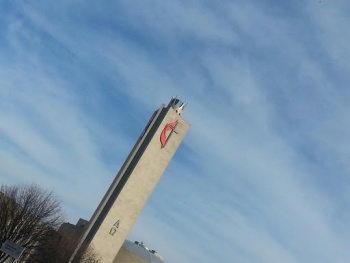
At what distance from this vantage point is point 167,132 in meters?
73.8

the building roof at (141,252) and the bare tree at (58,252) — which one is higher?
the building roof at (141,252)

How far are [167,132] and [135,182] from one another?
435 inches

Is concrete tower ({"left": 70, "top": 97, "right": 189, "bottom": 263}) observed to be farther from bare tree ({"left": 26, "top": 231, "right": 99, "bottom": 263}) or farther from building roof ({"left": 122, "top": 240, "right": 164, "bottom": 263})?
building roof ({"left": 122, "top": 240, "right": 164, "bottom": 263})

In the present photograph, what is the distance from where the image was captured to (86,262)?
5909cm

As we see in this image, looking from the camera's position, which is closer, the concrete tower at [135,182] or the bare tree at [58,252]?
the bare tree at [58,252]

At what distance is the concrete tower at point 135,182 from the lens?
214 ft

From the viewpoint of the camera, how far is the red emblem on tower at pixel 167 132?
72688 millimetres

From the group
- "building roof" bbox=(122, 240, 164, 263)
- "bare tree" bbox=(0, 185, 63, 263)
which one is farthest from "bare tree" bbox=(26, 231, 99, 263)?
"building roof" bbox=(122, 240, 164, 263)

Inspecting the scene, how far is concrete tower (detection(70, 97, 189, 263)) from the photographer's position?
65.2m

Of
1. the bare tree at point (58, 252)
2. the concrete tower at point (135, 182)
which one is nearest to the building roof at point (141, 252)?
the concrete tower at point (135, 182)

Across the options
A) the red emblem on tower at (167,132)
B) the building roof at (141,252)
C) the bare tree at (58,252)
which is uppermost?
the red emblem on tower at (167,132)

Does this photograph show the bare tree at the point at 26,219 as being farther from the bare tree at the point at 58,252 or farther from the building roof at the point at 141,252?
the building roof at the point at 141,252

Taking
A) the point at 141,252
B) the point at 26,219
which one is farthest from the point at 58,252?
the point at 141,252

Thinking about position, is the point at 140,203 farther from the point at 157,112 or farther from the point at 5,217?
the point at 5,217
